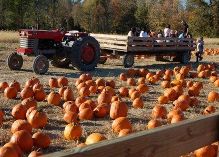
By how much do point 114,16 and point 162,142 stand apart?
2653 inches

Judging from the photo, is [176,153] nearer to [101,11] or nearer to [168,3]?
[101,11]

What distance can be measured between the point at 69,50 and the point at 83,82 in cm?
376

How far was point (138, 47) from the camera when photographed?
16031 millimetres

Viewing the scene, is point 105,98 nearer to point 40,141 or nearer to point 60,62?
point 40,141

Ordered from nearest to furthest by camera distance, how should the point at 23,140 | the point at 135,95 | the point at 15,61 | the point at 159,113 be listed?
1. the point at 23,140
2. the point at 159,113
3. the point at 135,95
4. the point at 15,61

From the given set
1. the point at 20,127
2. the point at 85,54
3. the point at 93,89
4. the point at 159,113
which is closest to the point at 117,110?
the point at 159,113

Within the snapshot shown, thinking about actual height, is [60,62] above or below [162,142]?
below

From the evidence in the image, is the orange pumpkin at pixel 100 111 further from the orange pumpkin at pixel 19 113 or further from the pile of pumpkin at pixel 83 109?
the orange pumpkin at pixel 19 113

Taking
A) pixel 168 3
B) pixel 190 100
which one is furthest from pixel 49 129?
pixel 168 3

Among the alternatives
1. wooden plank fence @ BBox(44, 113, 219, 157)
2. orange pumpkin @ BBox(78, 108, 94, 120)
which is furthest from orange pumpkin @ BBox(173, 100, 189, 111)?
wooden plank fence @ BBox(44, 113, 219, 157)

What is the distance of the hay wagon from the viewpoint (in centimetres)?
1573

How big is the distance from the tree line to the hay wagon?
40822 millimetres

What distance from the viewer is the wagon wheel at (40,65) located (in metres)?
12.3

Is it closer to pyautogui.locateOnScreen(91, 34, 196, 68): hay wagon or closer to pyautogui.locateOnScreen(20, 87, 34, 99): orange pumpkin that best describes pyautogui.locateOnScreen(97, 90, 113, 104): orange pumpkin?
pyautogui.locateOnScreen(20, 87, 34, 99): orange pumpkin
